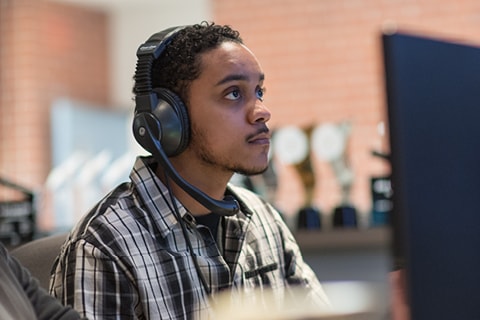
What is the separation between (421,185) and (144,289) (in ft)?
1.94

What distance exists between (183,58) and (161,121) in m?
0.12

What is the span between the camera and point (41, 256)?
1493 millimetres

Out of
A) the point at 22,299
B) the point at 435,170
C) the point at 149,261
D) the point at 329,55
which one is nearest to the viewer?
the point at 435,170

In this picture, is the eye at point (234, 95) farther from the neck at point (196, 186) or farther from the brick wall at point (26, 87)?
the brick wall at point (26, 87)

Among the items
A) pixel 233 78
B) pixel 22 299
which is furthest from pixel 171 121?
pixel 22 299

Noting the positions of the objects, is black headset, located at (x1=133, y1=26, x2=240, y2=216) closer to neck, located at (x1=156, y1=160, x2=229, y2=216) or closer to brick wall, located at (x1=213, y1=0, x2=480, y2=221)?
neck, located at (x1=156, y1=160, x2=229, y2=216)

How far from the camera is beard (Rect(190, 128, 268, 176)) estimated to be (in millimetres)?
1442

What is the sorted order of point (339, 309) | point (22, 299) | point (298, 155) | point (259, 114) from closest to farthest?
point (339, 309) < point (22, 299) < point (259, 114) < point (298, 155)

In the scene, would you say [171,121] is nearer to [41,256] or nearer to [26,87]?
[41,256]

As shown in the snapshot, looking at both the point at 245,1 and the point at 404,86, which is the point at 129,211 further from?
the point at 245,1

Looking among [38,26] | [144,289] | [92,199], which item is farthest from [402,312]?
[38,26]

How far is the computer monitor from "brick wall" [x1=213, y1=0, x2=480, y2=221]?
11.5ft

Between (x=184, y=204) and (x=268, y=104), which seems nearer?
(x=184, y=204)

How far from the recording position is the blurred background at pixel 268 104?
3.49 meters
